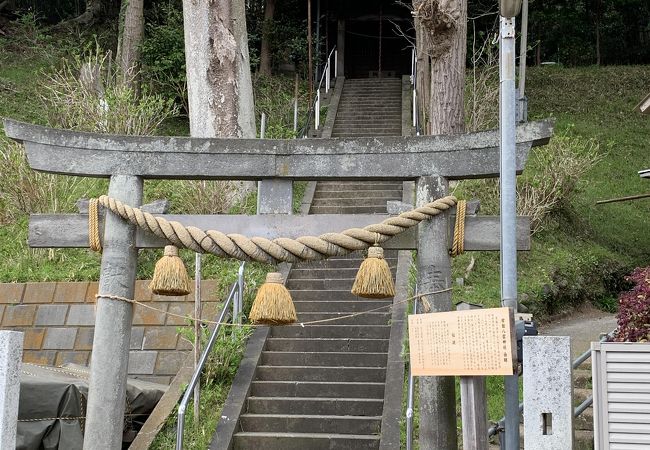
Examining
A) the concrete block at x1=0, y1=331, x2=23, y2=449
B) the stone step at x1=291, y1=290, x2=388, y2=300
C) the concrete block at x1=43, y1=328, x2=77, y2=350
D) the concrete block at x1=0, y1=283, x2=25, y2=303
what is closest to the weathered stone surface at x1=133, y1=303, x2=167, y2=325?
the concrete block at x1=43, y1=328, x2=77, y2=350

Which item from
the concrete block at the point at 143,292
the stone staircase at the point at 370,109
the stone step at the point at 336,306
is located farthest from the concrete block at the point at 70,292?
the stone staircase at the point at 370,109

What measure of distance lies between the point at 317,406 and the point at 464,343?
414cm

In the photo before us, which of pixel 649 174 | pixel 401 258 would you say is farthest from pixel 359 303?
pixel 649 174

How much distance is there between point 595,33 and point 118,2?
46.5 ft

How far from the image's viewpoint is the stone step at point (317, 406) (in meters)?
10.3

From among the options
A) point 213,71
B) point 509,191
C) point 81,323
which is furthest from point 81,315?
point 509,191

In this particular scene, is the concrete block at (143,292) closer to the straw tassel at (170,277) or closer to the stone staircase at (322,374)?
the stone staircase at (322,374)

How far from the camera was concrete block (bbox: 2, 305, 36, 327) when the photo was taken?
1204 cm

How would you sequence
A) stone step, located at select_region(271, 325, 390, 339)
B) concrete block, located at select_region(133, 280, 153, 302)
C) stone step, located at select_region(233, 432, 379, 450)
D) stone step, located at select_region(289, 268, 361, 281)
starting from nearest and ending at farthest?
stone step, located at select_region(233, 432, 379, 450) → stone step, located at select_region(271, 325, 390, 339) → concrete block, located at select_region(133, 280, 153, 302) → stone step, located at select_region(289, 268, 361, 281)

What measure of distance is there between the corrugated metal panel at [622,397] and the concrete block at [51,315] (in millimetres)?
7462

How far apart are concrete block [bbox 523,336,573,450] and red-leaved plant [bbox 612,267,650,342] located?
294 cm

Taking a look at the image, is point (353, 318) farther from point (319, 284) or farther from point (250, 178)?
point (250, 178)

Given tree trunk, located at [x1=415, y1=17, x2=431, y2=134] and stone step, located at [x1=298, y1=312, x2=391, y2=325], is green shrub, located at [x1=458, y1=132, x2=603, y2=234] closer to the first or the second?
tree trunk, located at [x1=415, y1=17, x2=431, y2=134]

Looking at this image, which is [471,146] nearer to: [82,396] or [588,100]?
[82,396]
